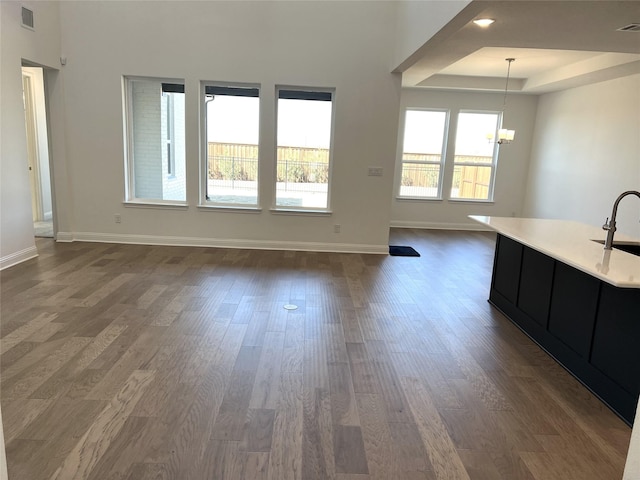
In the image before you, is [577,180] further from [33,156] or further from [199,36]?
[33,156]

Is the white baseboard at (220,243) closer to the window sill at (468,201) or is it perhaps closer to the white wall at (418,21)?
the white wall at (418,21)

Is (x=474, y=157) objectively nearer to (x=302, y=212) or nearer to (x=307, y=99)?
(x=307, y=99)

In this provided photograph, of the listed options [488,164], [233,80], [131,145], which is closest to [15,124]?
[131,145]

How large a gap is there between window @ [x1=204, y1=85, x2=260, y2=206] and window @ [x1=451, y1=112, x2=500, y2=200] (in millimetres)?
4466

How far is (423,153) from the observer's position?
8.58 metres

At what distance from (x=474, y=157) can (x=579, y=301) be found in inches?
245

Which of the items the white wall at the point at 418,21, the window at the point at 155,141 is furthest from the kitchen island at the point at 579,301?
the window at the point at 155,141

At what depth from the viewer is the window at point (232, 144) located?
609 cm

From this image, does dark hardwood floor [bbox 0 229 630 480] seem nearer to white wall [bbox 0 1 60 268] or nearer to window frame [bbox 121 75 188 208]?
white wall [bbox 0 1 60 268]

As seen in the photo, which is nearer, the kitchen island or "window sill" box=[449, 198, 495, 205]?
the kitchen island

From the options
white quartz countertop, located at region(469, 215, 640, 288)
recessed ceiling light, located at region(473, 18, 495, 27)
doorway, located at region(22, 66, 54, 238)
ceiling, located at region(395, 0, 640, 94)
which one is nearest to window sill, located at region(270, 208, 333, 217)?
ceiling, located at region(395, 0, 640, 94)

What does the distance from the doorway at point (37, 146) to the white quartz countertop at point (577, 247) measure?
258 inches

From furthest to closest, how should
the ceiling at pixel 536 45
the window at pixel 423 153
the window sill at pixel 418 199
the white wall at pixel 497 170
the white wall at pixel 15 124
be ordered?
the window sill at pixel 418 199 < the window at pixel 423 153 < the white wall at pixel 497 170 < the white wall at pixel 15 124 < the ceiling at pixel 536 45

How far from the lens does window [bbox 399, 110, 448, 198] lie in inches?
334
